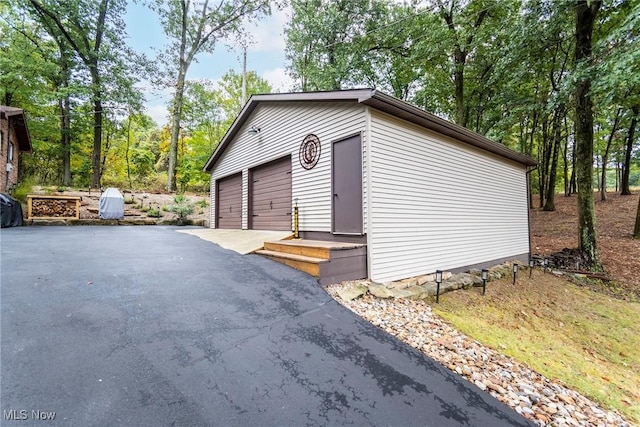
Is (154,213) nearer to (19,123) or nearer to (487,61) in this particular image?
(19,123)

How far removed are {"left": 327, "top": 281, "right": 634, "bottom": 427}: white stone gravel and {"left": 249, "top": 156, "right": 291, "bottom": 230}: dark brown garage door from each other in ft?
10.8

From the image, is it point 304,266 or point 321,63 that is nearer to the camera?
point 304,266

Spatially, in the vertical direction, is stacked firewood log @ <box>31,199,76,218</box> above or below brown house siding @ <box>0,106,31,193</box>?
below

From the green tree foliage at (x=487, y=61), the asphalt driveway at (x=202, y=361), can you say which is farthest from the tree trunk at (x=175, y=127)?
the asphalt driveway at (x=202, y=361)

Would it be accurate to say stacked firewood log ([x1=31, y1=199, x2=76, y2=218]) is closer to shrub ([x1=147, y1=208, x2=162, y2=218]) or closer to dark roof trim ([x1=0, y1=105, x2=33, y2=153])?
shrub ([x1=147, y1=208, x2=162, y2=218])

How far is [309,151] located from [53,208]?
9.45 m

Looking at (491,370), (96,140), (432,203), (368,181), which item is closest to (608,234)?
(432,203)

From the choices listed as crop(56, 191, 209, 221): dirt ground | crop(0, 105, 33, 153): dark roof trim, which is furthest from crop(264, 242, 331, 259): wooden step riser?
crop(0, 105, 33, 153): dark roof trim

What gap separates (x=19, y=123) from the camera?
11086 millimetres

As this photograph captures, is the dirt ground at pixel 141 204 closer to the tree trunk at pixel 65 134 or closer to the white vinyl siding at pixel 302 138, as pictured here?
the tree trunk at pixel 65 134

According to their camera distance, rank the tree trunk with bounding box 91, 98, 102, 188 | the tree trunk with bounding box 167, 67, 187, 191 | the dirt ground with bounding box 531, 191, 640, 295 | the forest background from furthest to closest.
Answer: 1. the tree trunk with bounding box 167, 67, 187, 191
2. the tree trunk with bounding box 91, 98, 102, 188
3. the forest background
4. the dirt ground with bounding box 531, 191, 640, 295

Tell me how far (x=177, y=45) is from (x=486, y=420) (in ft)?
63.5

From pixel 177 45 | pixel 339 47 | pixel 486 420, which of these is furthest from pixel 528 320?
pixel 177 45

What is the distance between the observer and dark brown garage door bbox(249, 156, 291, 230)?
6.33 meters
